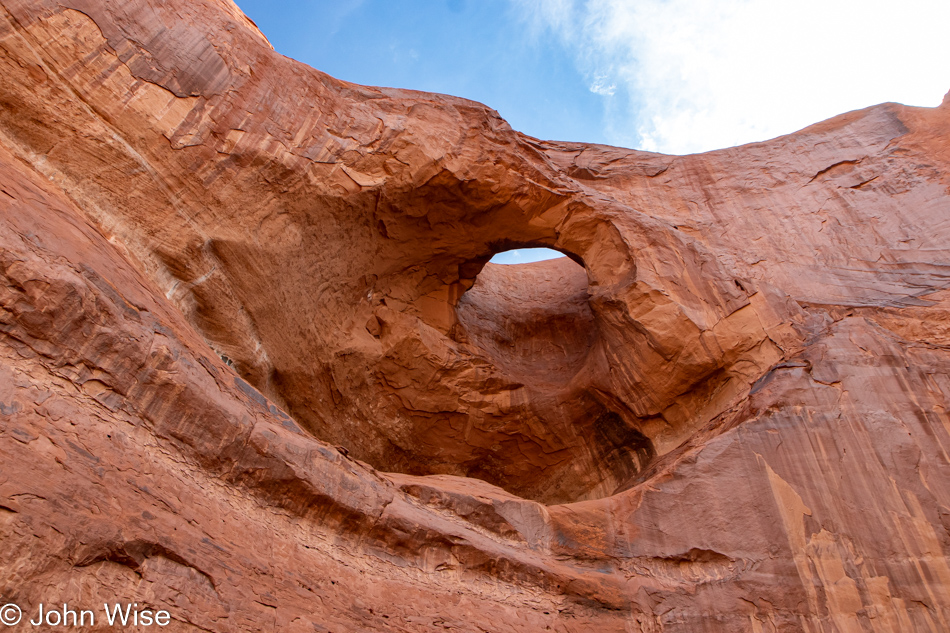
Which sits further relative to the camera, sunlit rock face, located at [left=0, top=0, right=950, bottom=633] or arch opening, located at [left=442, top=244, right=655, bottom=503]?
arch opening, located at [left=442, top=244, right=655, bottom=503]

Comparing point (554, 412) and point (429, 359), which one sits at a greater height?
point (429, 359)

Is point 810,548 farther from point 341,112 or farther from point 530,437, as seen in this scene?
point 341,112

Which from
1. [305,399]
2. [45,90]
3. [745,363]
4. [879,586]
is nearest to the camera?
[879,586]

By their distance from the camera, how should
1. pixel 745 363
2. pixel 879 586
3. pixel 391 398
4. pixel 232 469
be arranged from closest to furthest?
pixel 232 469, pixel 879 586, pixel 745 363, pixel 391 398

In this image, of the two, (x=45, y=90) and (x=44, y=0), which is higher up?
(x=44, y=0)

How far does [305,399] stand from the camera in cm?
1023

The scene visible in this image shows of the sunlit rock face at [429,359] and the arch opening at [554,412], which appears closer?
the sunlit rock face at [429,359]

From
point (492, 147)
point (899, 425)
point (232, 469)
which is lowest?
point (232, 469)

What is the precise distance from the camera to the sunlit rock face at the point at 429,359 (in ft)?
16.4

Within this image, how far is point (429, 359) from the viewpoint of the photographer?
1122 cm

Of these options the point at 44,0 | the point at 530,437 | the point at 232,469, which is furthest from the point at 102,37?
the point at 530,437

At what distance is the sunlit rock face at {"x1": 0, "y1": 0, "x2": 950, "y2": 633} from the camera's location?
5000 mm

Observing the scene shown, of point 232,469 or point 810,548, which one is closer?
point 232,469

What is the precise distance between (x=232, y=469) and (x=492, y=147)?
7037 mm
